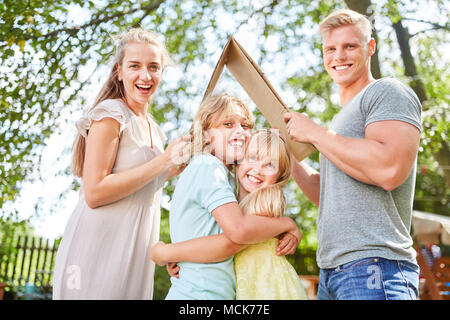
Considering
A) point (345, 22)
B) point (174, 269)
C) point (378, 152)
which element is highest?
point (345, 22)

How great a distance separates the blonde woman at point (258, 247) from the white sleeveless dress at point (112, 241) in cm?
47

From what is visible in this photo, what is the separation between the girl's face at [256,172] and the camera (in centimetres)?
197

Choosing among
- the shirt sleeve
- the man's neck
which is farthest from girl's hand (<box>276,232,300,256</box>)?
the man's neck

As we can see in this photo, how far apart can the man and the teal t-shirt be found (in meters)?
0.44

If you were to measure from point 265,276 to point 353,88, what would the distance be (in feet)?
3.69

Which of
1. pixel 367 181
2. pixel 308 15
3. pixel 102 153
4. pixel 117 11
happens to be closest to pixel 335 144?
pixel 367 181

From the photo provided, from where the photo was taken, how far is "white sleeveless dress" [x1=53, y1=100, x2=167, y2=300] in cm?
231

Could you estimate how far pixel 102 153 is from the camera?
2.29 metres

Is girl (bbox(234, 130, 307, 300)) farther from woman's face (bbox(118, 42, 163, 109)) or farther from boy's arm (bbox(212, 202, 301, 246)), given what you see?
woman's face (bbox(118, 42, 163, 109))

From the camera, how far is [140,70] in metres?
2.46

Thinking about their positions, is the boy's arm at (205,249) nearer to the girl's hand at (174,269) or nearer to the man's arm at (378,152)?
the girl's hand at (174,269)

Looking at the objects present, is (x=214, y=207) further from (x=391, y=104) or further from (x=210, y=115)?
(x=391, y=104)

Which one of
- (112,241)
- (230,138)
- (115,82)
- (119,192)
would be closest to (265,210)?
(230,138)

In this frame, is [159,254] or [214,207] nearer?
[214,207]
